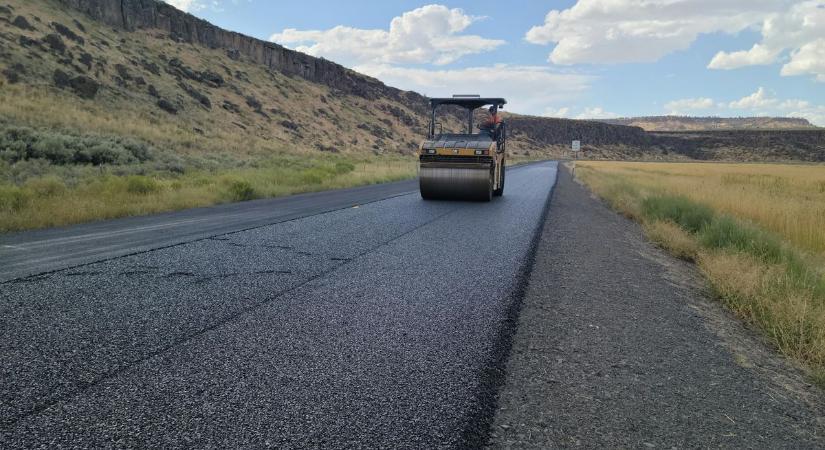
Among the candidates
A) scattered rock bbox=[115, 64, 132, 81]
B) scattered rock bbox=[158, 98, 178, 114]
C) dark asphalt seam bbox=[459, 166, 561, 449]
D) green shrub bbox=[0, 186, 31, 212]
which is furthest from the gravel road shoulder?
scattered rock bbox=[115, 64, 132, 81]

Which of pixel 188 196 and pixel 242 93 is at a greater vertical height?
pixel 242 93

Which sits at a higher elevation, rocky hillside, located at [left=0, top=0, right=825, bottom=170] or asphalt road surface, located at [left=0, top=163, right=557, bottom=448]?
rocky hillside, located at [left=0, top=0, right=825, bottom=170]

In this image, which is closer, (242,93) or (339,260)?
(339,260)

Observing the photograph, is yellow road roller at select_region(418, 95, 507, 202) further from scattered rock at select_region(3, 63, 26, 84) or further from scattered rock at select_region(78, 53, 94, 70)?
scattered rock at select_region(78, 53, 94, 70)

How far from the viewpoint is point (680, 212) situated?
38.2ft

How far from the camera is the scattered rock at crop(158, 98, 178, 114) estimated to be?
37628mm

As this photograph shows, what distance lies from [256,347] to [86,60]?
4222 centimetres

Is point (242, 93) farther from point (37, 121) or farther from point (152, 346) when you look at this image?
point (152, 346)

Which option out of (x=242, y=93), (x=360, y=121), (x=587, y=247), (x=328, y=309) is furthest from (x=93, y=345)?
(x=360, y=121)

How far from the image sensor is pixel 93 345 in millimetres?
3531

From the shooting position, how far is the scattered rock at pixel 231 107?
157ft

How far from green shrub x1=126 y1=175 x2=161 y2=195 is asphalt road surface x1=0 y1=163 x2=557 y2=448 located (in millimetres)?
7572

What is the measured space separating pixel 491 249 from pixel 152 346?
5.10 meters

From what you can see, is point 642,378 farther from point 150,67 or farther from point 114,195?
point 150,67
